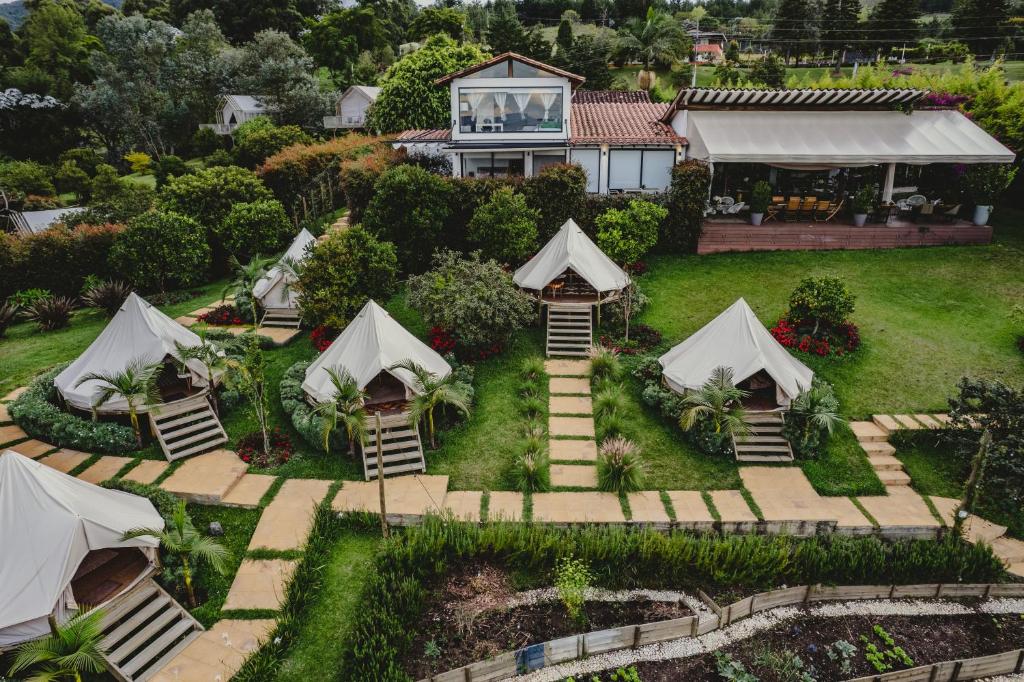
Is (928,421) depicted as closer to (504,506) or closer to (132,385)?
(504,506)

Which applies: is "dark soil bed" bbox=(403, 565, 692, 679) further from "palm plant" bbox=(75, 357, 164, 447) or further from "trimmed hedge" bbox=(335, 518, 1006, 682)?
"palm plant" bbox=(75, 357, 164, 447)

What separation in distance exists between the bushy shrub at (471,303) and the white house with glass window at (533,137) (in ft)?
28.3

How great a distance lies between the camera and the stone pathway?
13.7 meters

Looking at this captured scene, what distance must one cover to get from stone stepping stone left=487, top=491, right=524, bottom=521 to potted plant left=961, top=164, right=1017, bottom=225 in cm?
2131

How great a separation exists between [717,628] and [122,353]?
14344 millimetres

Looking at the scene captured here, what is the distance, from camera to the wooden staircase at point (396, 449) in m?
13.6

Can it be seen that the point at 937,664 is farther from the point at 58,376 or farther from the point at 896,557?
the point at 58,376

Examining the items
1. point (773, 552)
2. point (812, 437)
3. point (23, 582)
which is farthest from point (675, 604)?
point (23, 582)

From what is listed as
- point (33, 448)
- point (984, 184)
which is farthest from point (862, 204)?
point (33, 448)

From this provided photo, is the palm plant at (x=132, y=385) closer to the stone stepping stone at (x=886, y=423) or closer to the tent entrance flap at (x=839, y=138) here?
the stone stepping stone at (x=886, y=423)

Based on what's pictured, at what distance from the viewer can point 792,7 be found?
57.3m

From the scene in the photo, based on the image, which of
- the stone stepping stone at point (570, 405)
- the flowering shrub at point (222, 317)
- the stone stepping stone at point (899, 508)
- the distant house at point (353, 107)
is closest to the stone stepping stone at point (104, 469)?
the flowering shrub at point (222, 317)

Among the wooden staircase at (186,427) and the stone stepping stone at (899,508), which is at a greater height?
the wooden staircase at (186,427)

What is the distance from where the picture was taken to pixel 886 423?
14531 mm
